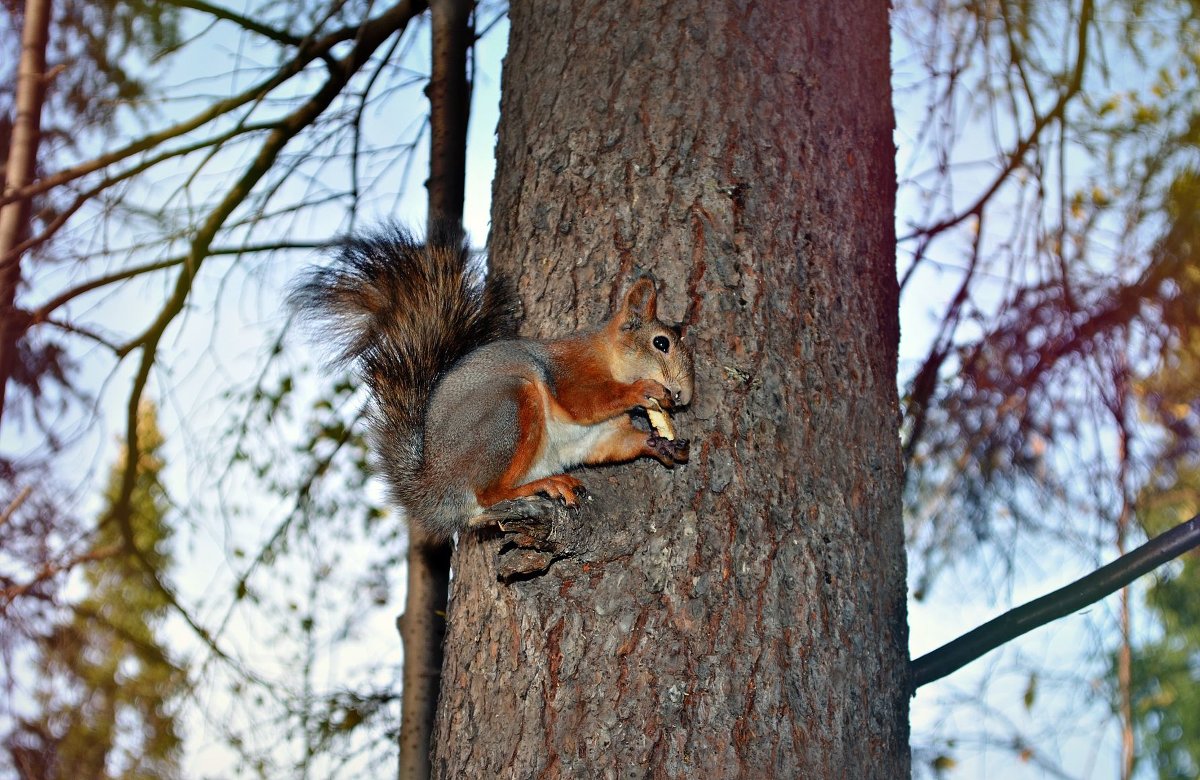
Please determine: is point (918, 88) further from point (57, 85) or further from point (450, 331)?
point (57, 85)

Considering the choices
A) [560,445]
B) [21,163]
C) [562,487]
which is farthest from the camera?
[21,163]

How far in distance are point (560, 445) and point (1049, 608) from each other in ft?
2.97

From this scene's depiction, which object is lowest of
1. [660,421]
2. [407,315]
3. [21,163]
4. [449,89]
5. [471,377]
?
[660,421]

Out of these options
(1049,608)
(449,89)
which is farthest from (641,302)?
(449,89)

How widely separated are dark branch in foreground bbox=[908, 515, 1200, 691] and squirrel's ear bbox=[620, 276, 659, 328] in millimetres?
734

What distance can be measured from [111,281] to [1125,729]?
3.27 metres

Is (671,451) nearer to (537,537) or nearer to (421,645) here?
(537,537)

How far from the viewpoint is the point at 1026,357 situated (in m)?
2.92

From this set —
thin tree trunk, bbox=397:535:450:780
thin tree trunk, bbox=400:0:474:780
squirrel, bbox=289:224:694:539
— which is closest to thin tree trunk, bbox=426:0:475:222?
thin tree trunk, bbox=400:0:474:780

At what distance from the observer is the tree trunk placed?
138cm

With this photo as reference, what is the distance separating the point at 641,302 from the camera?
5.43 feet

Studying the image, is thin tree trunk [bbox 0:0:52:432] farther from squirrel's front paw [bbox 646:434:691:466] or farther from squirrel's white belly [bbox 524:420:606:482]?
squirrel's front paw [bbox 646:434:691:466]

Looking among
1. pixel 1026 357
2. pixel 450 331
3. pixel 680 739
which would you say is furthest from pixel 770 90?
pixel 1026 357

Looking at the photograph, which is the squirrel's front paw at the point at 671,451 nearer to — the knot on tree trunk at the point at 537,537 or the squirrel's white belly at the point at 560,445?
the knot on tree trunk at the point at 537,537
